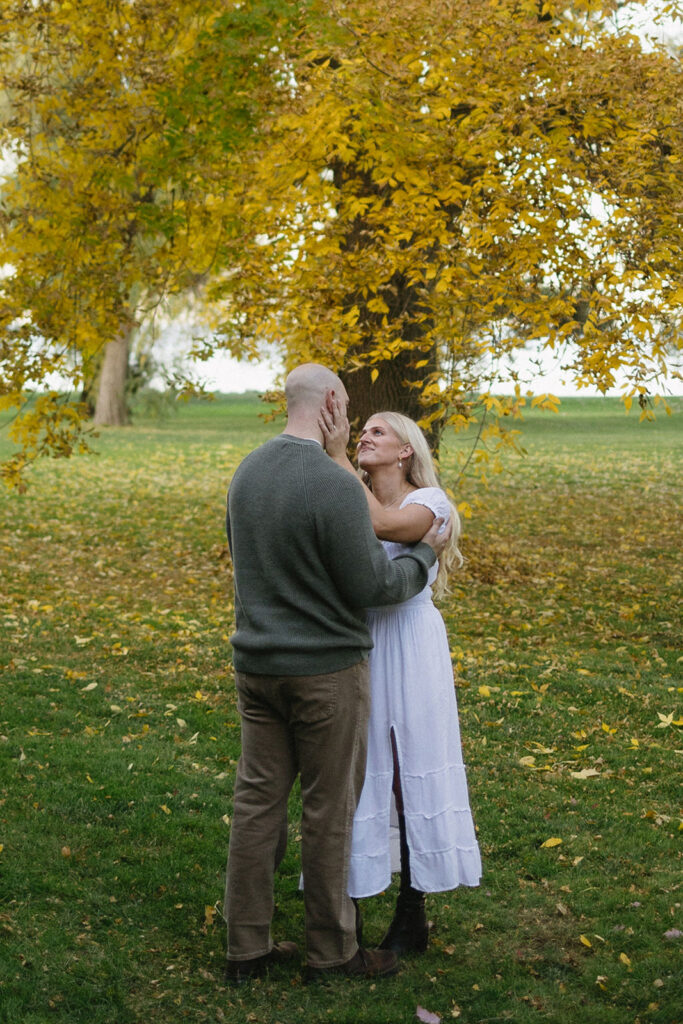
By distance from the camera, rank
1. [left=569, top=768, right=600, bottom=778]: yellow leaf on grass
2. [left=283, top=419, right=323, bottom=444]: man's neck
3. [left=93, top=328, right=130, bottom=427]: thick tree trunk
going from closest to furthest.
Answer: [left=283, top=419, right=323, bottom=444]: man's neck → [left=569, top=768, right=600, bottom=778]: yellow leaf on grass → [left=93, top=328, right=130, bottom=427]: thick tree trunk

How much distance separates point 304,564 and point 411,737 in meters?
0.74

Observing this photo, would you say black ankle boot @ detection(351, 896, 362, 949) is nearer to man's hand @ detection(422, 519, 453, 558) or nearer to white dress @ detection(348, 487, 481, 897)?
white dress @ detection(348, 487, 481, 897)

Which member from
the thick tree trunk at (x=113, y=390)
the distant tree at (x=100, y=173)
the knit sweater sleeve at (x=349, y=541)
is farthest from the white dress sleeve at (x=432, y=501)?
the thick tree trunk at (x=113, y=390)

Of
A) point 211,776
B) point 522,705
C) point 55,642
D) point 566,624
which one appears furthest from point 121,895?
point 566,624

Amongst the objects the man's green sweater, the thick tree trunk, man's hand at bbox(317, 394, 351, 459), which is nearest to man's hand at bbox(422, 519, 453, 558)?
the man's green sweater

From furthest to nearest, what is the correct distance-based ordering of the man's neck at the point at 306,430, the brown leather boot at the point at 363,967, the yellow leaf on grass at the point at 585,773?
1. the yellow leaf on grass at the point at 585,773
2. the brown leather boot at the point at 363,967
3. the man's neck at the point at 306,430

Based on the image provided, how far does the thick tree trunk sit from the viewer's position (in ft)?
115

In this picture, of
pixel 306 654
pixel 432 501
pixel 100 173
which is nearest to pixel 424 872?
pixel 306 654

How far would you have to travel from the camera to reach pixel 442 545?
3893 millimetres

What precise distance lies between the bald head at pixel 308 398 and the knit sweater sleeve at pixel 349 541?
18 centimetres

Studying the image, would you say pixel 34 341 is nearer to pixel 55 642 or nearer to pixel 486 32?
pixel 55 642

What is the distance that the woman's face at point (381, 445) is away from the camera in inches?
155

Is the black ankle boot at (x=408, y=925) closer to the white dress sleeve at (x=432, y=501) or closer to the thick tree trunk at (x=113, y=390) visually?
the white dress sleeve at (x=432, y=501)

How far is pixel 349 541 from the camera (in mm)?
3484
